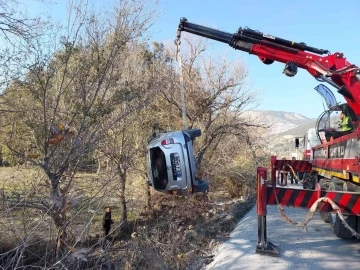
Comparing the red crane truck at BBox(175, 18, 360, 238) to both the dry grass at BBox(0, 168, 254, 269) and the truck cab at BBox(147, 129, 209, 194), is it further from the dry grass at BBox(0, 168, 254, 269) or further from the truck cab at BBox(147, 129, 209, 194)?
the dry grass at BBox(0, 168, 254, 269)

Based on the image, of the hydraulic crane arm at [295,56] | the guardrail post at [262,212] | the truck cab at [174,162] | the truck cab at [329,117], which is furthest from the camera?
the truck cab at [329,117]

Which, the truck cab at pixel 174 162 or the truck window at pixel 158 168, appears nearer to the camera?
the truck cab at pixel 174 162

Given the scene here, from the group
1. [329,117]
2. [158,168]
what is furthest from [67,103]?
[329,117]

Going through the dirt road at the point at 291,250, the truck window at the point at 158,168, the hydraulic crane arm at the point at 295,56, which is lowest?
the dirt road at the point at 291,250

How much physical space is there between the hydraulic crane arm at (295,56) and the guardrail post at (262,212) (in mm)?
2188

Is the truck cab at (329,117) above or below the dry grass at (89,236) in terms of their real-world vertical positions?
above

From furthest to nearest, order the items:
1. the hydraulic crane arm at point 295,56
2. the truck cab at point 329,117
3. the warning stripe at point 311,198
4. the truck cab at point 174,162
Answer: the truck cab at point 329,117, the hydraulic crane arm at point 295,56, the truck cab at point 174,162, the warning stripe at point 311,198

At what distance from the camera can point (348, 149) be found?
5.65 metres

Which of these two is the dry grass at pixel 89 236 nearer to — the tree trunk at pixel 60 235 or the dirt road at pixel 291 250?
the tree trunk at pixel 60 235

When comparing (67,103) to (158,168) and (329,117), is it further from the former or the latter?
(329,117)

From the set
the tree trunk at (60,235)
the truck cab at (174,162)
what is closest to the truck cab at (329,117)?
the truck cab at (174,162)

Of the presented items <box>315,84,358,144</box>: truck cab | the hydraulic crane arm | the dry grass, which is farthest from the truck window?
<box>315,84,358,144</box>: truck cab

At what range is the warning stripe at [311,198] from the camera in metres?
5.24

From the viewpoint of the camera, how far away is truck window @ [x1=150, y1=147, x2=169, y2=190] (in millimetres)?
6209
